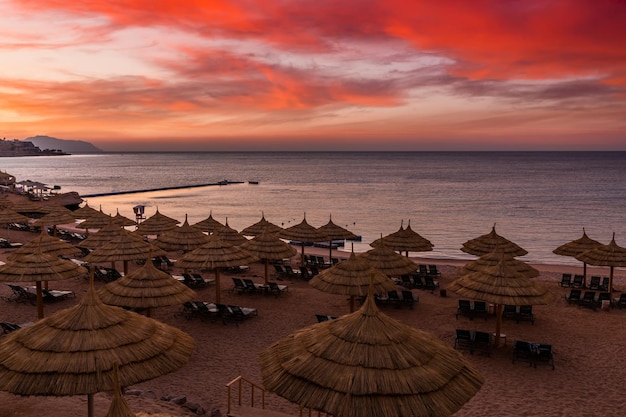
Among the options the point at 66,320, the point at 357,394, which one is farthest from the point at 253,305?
the point at 357,394

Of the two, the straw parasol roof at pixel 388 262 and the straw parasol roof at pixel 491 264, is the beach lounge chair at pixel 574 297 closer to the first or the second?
the straw parasol roof at pixel 491 264

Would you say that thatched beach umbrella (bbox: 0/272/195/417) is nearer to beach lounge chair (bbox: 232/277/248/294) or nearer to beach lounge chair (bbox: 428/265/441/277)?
beach lounge chair (bbox: 232/277/248/294)

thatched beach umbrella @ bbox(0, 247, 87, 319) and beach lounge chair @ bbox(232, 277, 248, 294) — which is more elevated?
thatched beach umbrella @ bbox(0, 247, 87, 319)

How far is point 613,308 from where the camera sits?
51.6 ft

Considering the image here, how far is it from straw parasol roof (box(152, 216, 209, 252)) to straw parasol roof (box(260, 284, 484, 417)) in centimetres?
1301

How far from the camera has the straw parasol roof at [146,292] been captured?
35.6 ft

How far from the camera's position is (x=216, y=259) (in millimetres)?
14453

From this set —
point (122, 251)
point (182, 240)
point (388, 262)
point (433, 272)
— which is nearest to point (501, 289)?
point (388, 262)

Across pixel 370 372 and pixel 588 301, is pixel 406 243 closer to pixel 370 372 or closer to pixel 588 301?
pixel 588 301

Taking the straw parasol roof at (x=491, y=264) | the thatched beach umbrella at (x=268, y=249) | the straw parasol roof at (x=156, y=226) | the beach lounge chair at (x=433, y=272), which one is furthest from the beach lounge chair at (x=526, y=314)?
the straw parasol roof at (x=156, y=226)

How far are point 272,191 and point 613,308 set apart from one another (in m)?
69.6

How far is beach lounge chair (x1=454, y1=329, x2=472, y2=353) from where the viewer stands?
1169 centimetres

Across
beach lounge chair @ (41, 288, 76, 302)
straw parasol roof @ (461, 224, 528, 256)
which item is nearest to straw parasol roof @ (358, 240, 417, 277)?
straw parasol roof @ (461, 224, 528, 256)

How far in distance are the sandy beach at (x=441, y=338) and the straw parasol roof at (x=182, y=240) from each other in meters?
1.94
